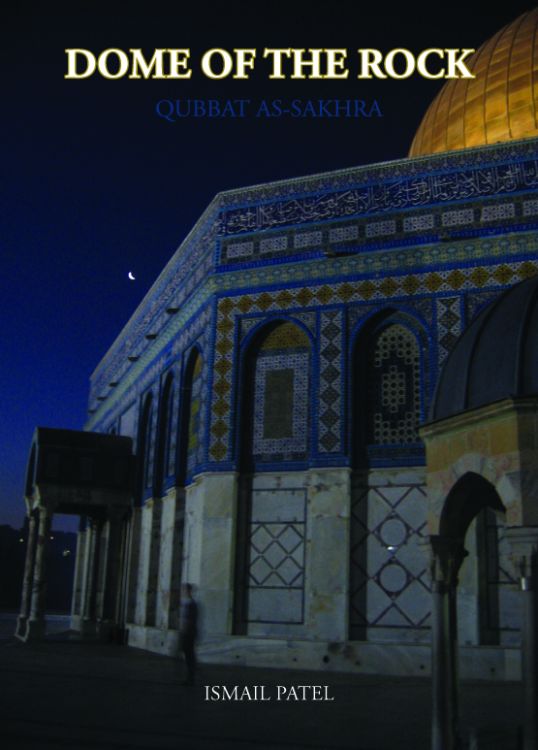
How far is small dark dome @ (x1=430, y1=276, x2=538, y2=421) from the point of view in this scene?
5.74m

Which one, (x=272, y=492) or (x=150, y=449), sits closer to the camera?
(x=272, y=492)

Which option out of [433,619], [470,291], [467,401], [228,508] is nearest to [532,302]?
[467,401]

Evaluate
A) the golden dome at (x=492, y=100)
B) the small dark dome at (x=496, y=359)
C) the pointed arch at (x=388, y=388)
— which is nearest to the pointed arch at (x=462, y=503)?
the small dark dome at (x=496, y=359)

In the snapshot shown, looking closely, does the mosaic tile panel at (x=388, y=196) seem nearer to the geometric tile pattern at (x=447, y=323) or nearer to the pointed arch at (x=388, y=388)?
the geometric tile pattern at (x=447, y=323)

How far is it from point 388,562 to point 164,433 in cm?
632

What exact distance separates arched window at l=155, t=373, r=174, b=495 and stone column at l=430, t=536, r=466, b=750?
11.2m

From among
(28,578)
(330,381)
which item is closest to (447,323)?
(330,381)

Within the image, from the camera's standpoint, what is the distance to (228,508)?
45.6 ft

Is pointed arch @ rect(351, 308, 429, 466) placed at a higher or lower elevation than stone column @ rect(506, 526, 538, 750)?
higher

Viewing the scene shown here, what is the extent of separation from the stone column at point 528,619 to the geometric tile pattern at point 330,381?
8179mm

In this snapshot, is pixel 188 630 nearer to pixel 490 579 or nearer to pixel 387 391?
pixel 490 579

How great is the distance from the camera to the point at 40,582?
17.4m

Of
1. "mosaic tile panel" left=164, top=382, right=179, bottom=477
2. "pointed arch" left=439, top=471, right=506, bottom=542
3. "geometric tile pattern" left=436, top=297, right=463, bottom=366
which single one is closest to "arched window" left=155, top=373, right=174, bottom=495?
"mosaic tile panel" left=164, top=382, right=179, bottom=477

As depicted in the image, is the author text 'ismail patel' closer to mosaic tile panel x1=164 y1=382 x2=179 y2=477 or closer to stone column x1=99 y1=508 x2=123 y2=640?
mosaic tile panel x1=164 y1=382 x2=179 y2=477
